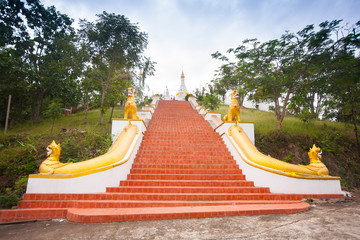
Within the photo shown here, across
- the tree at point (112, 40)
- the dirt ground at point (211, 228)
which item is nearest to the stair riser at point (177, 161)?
the dirt ground at point (211, 228)

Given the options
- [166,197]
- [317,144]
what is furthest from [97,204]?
[317,144]

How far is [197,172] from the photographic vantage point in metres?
5.36

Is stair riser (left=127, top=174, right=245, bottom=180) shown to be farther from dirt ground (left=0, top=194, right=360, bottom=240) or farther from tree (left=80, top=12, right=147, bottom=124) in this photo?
tree (left=80, top=12, right=147, bottom=124)

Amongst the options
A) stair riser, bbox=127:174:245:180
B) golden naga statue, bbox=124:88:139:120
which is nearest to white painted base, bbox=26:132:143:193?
stair riser, bbox=127:174:245:180

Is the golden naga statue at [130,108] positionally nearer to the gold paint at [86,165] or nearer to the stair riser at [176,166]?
the gold paint at [86,165]

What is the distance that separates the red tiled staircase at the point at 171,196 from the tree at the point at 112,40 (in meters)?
6.48

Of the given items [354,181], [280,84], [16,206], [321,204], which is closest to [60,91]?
[16,206]

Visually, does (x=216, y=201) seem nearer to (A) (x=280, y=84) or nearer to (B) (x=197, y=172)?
(B) (x=197, y=172)

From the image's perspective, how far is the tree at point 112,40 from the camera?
10156 mm

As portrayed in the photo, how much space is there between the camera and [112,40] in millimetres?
10766

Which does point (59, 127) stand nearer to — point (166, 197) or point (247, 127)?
point (166, 197)

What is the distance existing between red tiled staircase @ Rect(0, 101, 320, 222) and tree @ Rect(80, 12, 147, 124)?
21.3 feet

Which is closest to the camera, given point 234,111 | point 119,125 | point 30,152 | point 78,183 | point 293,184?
point 78,183

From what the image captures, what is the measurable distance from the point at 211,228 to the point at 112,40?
11034 mm
